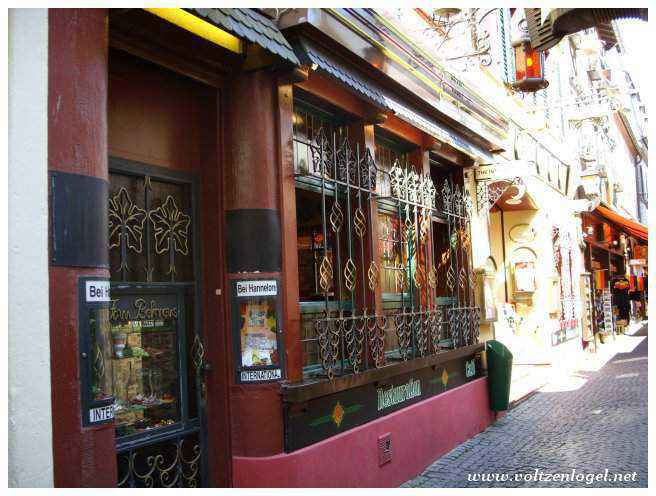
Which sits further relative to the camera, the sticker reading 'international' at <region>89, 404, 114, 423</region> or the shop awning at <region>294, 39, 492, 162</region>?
the shop awning at <region>294, 39, 492, 162</region>

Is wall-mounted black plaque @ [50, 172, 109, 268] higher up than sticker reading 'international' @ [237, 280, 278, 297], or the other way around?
wall-mounted black plaque @ [50, 172, 109, 268]

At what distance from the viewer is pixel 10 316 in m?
3.34

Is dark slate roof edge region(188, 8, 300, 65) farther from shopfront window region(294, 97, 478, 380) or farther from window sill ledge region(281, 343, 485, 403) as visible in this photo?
window sill ledge region(281, 343, 485, 403)

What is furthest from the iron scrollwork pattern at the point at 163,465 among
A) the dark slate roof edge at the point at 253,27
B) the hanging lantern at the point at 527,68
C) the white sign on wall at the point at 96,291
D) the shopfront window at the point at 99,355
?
the hanging lantern at the point at 527,68

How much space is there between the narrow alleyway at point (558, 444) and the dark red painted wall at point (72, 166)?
4259 mm

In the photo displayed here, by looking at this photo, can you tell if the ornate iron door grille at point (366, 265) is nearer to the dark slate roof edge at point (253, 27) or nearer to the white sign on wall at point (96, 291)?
the dark slate roof edge at point (253, 27)

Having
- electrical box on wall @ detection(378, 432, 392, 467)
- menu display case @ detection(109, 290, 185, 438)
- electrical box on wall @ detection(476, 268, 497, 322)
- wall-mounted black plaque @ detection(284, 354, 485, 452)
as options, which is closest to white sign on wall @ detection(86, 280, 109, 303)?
menu display case @ detection(109, 290, 185, 438)

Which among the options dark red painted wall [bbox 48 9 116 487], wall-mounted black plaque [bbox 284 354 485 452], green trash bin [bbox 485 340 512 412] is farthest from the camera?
green trash bin [bbox 485 340 512 412]

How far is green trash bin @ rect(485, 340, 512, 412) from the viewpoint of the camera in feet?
32.4

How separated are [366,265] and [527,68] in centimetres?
389

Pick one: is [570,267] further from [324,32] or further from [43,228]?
[43,228]

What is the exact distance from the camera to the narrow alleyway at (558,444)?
7.07 meters

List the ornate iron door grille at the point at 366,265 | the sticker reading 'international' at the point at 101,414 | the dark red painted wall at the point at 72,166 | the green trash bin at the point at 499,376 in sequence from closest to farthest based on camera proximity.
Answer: the dark red painted wall at the point at 72,166, the sticker reading 'international' at the point at 101,414, the ornate iron door grille at the point at 366,265, the green trash bin at the point at 499,376

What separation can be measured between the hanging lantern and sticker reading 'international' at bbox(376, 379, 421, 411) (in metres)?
4.34
